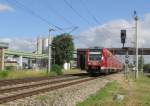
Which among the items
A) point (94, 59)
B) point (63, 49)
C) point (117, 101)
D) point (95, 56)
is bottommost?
point (117, 101)

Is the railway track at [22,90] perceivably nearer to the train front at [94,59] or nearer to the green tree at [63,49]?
the train front at [94,59]

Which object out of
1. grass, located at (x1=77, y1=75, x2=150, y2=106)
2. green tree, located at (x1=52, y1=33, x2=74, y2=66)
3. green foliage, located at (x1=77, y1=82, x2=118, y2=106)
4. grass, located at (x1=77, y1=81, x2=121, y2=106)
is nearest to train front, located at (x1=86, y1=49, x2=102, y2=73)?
grass, located at (x1=77, y1=75, x2=150, y2=106)

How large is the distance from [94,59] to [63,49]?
2751 inches

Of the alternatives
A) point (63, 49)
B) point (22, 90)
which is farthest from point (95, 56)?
point (63, 49)

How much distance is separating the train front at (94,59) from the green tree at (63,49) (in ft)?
214

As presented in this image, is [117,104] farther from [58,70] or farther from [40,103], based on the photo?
[58,70]

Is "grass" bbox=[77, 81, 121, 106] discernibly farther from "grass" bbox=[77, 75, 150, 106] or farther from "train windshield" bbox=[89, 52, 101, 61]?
"train windshield" bbox=[89, 52, 101, 61]

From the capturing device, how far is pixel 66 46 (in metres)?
120

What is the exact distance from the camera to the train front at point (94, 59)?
49.5m

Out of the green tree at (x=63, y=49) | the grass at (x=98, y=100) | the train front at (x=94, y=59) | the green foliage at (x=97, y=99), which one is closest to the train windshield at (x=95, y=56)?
the train front at (x=94, y=59)

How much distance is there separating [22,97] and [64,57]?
319ft

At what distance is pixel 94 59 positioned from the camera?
50000 millimetres

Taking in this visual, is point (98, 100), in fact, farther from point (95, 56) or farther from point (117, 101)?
point (95, 56)

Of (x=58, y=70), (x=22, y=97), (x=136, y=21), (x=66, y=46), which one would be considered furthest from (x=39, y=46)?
(x=22, y=97)
